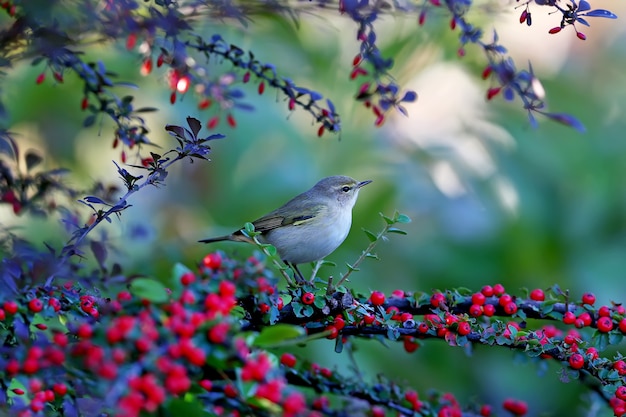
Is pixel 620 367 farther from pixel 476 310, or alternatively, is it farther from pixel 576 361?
pixel 476 310

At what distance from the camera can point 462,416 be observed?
2336 millimetres

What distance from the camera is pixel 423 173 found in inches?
209

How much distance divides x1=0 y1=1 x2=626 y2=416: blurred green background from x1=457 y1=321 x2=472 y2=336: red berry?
2496 millimetres

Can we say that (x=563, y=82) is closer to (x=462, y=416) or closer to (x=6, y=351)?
(x=462, y=416)

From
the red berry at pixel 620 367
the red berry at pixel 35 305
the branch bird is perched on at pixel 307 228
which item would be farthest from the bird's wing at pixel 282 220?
the red berry at pixel 35 305

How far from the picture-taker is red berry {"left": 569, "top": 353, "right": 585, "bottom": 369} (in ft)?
6.75

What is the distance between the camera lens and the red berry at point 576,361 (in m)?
2.06

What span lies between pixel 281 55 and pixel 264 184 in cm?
91

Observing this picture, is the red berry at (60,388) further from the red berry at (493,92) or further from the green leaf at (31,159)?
the red berry at (493,92)

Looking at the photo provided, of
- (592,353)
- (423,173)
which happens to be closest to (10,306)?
(592,353)

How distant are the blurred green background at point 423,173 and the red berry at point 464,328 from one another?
8.19 ft

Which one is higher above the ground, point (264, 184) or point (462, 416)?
point (462, 416)

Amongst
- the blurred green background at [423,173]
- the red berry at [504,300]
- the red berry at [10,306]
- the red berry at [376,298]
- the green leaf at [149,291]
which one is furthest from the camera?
the blurred green background at [423,173]

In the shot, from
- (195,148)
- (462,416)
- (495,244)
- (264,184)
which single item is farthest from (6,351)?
(495,244)
